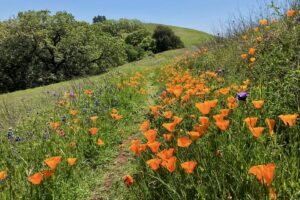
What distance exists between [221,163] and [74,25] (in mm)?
32031

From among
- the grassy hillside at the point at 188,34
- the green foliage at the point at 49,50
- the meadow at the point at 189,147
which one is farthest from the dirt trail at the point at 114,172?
the grassy hillside at the point at 188,34

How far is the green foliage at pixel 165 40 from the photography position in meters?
55.6

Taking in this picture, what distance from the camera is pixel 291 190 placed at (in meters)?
2.30

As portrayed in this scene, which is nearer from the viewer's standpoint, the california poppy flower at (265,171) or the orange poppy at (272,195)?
the california poppy flower at (265,171)

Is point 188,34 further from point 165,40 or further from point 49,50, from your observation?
point 49,50

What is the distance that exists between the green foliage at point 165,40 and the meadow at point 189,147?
158ft

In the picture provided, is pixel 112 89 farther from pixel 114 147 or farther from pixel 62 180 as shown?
pixel 62 180

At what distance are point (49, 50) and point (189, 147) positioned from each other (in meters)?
31.6

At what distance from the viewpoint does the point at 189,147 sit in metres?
3.24

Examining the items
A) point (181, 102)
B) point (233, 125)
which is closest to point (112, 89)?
point (181, 102)

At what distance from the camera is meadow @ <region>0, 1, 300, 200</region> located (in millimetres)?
2523

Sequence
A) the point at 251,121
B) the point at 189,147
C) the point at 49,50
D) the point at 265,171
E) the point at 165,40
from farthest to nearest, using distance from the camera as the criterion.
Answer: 1. the point at 165,40
2. the point at 49,50
3. the point at 189,147
4. the point at 251,121
5. the point at 265,171

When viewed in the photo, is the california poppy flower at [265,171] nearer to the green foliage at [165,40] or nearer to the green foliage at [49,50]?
the green foliage at [49,50]

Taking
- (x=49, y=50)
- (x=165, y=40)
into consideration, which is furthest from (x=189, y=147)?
(x=165, y=40)
